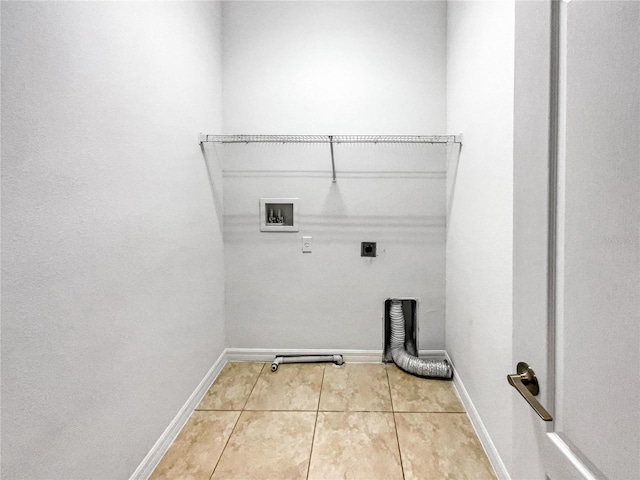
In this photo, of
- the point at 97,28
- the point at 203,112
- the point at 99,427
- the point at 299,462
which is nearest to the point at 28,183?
the point at 97,28

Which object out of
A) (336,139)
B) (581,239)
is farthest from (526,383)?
(336,139)

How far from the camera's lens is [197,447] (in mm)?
1464

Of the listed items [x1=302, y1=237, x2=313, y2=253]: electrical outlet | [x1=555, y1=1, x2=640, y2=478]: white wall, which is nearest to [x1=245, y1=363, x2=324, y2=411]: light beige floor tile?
[x1=302, y1=237, x2=313, y2=253]: electrical outlet

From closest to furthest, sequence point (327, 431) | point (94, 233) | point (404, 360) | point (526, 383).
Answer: point (526, 383)
point (94, 233)
point (327, 431)
point (404, 360)

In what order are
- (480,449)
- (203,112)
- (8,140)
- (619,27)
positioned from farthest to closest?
(203,112), (480,449), (8,140), (619,27)

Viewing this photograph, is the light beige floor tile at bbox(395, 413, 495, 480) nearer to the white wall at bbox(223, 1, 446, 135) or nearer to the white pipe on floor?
the white pipe on floor

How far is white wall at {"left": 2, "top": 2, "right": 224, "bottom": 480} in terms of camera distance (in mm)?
808

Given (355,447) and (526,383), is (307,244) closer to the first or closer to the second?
(355,447)

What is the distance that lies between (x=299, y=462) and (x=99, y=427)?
81cm

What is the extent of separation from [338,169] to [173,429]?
5.87 feet

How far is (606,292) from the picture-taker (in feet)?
1.47

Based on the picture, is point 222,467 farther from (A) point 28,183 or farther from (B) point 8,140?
(B) point 8,140

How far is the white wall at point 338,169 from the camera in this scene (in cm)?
213

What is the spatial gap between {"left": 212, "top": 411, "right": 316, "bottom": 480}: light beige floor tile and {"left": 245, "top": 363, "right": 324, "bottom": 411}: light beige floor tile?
7 cm
